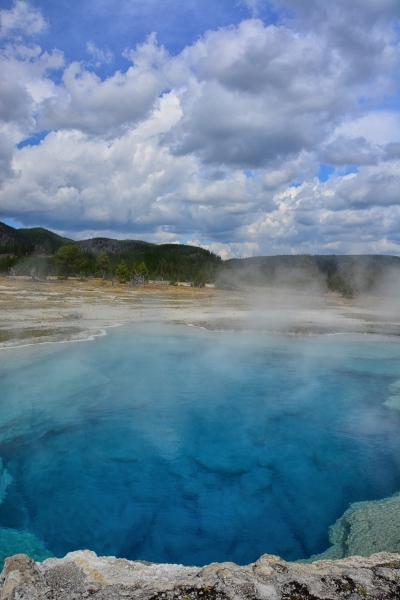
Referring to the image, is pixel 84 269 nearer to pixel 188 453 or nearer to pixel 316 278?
pixel 316 278

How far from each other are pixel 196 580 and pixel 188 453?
4.16m

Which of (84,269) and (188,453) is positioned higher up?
(84,269)

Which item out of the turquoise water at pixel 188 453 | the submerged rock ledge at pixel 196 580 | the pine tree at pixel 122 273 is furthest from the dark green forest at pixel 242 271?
the submerged rock ledge at pixel 196 580

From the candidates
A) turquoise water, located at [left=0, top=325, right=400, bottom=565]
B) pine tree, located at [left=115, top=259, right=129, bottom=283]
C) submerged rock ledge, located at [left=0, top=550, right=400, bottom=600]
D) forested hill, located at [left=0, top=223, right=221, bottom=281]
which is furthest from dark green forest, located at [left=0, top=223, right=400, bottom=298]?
submerged rock ledge, located at [left=0, top=550, right=400, bottom=600]

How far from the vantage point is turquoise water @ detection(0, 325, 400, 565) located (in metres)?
4.93

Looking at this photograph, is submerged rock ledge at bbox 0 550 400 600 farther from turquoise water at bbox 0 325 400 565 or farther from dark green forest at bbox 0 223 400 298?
dark green forest at bbox 0 223 400 298

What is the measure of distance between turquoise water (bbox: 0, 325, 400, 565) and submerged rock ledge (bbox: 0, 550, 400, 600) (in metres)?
1.69

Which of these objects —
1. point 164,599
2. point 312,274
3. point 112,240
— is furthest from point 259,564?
point 112,240

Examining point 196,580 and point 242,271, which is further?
point 242,271

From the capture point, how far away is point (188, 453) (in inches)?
273

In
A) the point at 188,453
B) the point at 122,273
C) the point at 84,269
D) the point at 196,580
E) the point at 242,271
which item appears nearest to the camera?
the point at 196,580

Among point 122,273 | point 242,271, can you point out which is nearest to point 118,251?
point 242,271

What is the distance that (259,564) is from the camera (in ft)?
9.98

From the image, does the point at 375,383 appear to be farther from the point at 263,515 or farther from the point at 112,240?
the point at 112,240
